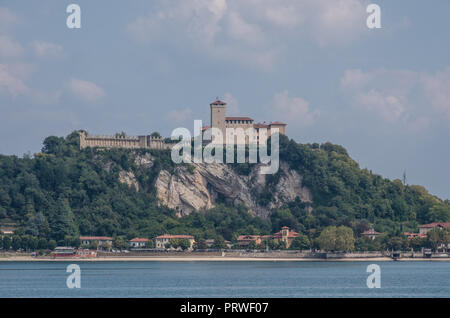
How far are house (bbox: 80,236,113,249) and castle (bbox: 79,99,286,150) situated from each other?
759 inches

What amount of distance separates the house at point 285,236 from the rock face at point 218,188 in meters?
11.1

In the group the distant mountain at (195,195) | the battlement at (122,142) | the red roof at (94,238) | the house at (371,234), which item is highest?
the battlement at (122,142)

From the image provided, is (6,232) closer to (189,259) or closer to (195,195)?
(189,259)

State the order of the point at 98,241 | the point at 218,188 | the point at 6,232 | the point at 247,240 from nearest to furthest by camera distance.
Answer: the point at 6,232 < the point at 98,241 < the point at 247,240 < the point at 218,188

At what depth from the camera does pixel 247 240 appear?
115m

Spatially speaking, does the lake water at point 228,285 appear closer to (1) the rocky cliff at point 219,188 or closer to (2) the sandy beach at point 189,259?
(2) the sandy beach at point 189,259

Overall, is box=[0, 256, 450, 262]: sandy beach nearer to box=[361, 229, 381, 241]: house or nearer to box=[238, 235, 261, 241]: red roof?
box=[238, 235, 261, 241]: red roof

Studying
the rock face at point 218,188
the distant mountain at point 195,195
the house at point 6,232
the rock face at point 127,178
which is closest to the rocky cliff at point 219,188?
the rock face at point 218,188

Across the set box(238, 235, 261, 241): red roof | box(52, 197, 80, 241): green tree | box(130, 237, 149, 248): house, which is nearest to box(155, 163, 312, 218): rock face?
box(238, 235, 261, 241): red roof

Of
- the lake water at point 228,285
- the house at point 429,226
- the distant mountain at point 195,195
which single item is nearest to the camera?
the lake water at point 228,285

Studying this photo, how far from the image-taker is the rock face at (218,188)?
12550 cm

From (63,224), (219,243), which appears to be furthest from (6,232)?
(219,243)

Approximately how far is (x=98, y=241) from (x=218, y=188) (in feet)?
77.7
